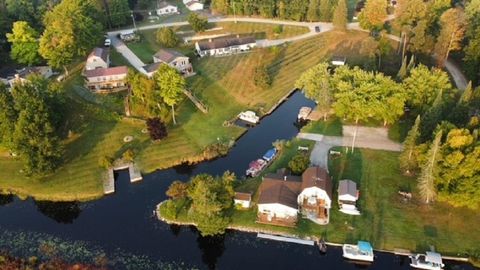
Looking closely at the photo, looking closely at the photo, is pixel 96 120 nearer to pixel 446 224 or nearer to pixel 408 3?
pixel 446 224

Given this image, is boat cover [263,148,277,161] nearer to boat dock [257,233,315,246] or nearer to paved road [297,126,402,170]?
paved road [297,126,402,170]

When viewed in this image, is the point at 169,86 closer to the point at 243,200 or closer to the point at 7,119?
the point at 7,119

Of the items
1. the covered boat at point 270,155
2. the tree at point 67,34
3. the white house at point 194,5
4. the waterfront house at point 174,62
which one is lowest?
the covered boat at point 270,155

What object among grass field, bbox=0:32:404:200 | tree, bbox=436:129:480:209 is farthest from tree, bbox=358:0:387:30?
tree, bbox=436:129:480:209

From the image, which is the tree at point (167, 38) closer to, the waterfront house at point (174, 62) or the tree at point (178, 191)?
the waterfront house at point (174, 62)

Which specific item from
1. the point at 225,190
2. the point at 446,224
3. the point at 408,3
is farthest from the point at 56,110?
the point at 408,3

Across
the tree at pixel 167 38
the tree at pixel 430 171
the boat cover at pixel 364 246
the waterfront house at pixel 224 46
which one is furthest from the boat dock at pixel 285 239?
the tree at pixel 167 38
